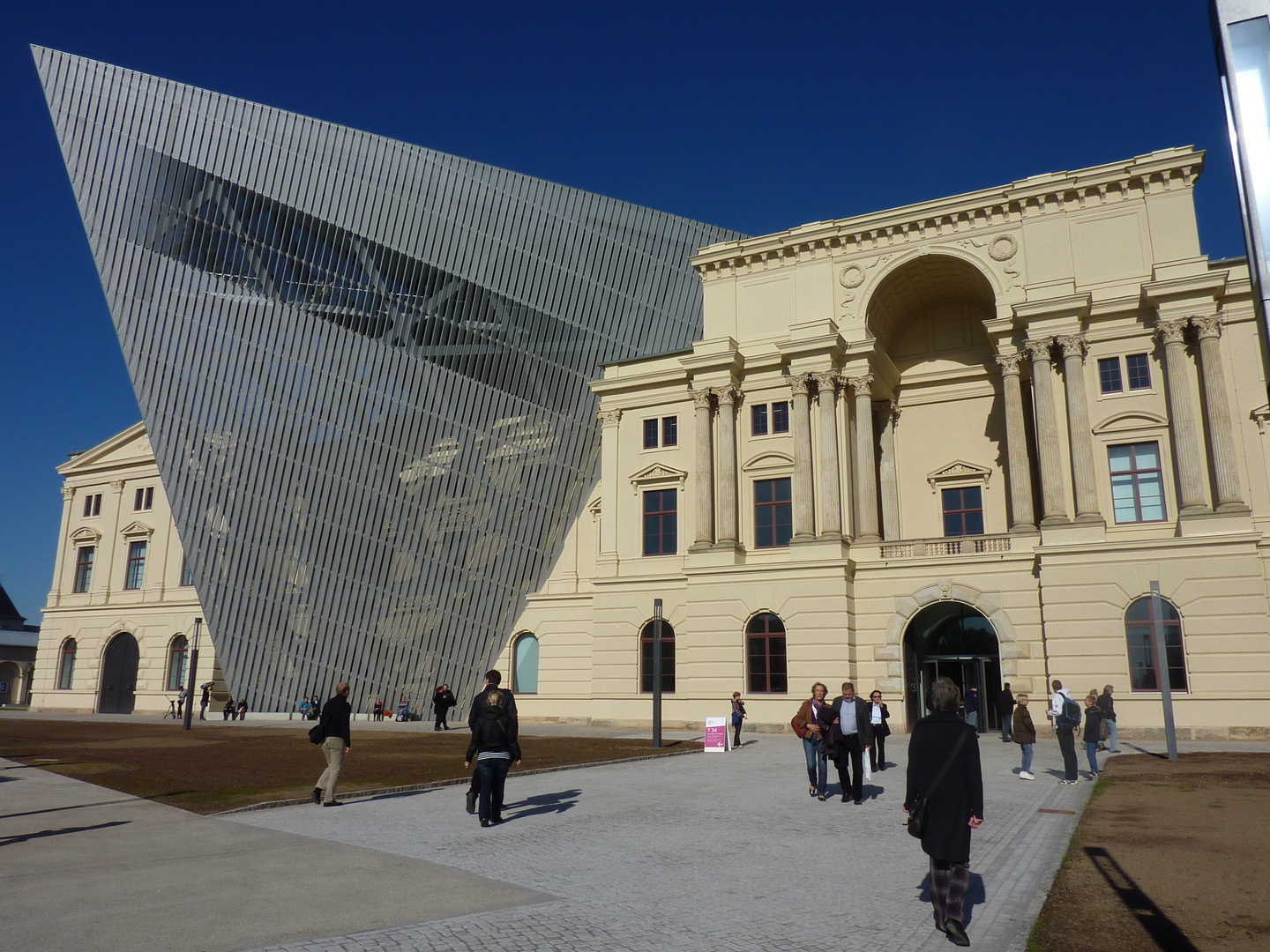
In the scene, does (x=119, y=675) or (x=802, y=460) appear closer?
(x=802, y=460)

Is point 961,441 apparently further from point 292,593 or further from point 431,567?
point 292,593

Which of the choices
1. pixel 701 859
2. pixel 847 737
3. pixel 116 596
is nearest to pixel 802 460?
pixel 847 737

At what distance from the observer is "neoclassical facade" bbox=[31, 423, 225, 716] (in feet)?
169

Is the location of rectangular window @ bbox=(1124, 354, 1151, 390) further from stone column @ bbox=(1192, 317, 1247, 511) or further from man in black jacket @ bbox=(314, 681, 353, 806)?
man in black jacket @ bbox=(314, 681, 353, 806)

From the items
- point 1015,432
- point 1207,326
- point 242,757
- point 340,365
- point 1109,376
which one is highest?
point 340,365

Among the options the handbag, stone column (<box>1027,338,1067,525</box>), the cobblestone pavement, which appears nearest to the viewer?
the cobblestone pavement

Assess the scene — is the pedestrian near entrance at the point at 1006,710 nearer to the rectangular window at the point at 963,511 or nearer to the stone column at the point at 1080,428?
the stone column at the point at 1080,428

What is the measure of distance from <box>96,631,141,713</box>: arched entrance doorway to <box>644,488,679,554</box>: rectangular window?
34745mm

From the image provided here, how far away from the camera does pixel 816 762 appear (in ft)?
48.8

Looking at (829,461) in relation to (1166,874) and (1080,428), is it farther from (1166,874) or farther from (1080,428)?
(1166,874)

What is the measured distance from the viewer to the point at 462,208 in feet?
137

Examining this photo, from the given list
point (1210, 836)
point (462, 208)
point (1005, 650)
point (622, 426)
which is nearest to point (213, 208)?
point (462, 208)

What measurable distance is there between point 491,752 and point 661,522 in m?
26.8

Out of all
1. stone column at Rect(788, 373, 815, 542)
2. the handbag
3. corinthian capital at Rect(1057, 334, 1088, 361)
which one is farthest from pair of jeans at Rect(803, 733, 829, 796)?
corinthian capital at Rect(1057, 334, 1088, 361)
